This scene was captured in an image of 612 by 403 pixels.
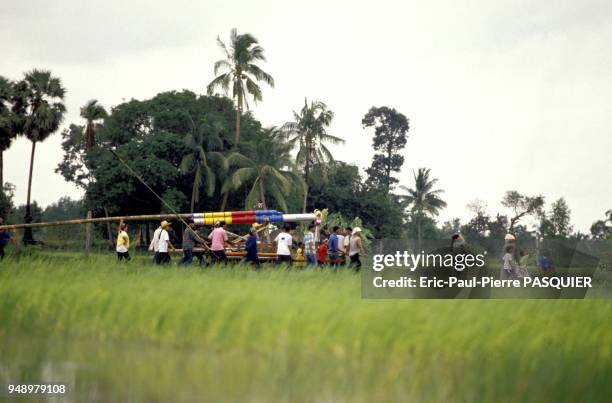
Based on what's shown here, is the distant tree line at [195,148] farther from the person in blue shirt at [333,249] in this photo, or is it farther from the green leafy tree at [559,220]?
the person in blue shirt at [333,249]

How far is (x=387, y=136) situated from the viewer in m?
82.4

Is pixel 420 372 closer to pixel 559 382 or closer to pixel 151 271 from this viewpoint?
pixel 559 382

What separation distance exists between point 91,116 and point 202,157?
1472 cm

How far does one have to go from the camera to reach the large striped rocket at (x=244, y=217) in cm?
2386

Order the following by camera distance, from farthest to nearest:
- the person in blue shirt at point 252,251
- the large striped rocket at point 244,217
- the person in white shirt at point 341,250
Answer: the large striped rocket at point 244,217
the person in white shirt at point 341,250
the person in blue shirt at point 252,251

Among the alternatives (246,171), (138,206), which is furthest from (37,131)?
(246,171)

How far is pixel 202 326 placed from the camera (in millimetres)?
9727

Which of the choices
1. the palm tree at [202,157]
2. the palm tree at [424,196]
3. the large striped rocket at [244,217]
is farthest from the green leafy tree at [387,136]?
the large striped rocket at [244,217]

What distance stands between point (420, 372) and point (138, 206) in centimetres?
4223

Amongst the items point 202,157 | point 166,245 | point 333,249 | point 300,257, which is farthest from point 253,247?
point 202,157

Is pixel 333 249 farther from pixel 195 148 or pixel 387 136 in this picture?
pixel 387 136

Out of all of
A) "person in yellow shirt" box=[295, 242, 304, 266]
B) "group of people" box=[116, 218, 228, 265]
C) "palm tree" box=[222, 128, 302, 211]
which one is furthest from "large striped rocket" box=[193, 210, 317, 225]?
"palm tree" box=[222, 128, 302, 211]

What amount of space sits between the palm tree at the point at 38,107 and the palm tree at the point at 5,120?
2.50m

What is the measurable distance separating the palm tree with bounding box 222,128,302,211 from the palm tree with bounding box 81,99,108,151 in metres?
13.6
